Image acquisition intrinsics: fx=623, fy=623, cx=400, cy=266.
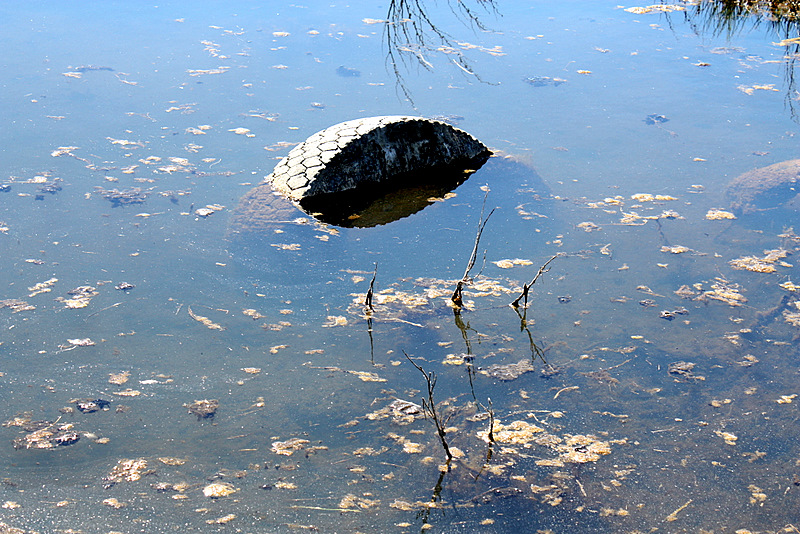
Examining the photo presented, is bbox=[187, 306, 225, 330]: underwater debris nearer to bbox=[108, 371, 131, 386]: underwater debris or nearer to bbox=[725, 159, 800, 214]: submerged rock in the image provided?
bbox=[108, 371, 131, 386]: underwater debris

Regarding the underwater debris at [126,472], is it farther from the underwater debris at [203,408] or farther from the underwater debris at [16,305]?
the underwater debris at [16,305]

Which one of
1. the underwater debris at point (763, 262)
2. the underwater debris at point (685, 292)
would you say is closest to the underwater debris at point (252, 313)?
the underwater debris at point (685, 292)

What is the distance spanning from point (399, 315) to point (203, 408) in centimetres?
109

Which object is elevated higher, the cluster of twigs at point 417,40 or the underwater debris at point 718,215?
the cluster of twigs at point 417,40

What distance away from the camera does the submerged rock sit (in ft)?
14.2

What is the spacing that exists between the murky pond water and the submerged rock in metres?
0.12

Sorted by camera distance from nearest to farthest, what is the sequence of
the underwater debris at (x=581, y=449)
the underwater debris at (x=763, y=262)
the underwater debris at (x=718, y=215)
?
the underwater debris at (x=581, y=449) → the underwater debris at (x=763, y=262) → the underwater debris at (x=718, y=215)

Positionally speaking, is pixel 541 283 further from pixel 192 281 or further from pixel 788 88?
pixel 788 88

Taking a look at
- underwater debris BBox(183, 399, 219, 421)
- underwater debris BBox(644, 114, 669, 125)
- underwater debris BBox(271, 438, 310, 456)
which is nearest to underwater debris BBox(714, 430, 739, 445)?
underwater debris BBox(271, 438, 310, 456)

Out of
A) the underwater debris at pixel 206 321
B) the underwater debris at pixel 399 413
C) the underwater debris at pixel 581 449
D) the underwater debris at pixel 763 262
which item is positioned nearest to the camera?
the underwater debris at pixel 581 449

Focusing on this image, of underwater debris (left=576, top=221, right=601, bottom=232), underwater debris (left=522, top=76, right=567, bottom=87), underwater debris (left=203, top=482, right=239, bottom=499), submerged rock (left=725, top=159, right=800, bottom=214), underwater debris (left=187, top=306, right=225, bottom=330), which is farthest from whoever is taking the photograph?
underwater debris (left=522, top=76, right=567, bottom=87)

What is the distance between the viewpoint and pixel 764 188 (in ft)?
14.7

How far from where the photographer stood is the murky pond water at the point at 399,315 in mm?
2305

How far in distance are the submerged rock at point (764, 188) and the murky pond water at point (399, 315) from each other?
0.12m
